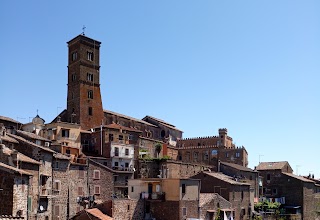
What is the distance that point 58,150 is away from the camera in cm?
5591

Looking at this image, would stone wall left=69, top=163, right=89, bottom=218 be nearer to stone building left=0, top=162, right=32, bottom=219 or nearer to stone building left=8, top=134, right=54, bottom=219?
stone building left=8, top=134, right=54, bottom=219

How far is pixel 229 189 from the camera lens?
62.3 meters

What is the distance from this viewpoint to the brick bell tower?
231ft

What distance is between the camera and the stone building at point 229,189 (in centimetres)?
6259

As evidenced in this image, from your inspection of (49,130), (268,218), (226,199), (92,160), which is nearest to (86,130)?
(49,130)

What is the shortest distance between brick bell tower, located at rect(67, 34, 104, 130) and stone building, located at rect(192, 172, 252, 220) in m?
19.8

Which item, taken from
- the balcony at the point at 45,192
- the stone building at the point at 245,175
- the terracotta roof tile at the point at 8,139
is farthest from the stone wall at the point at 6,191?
the stone building at the point at 245,175

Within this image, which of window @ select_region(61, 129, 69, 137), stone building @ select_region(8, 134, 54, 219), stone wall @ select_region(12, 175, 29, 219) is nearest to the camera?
stone wall @ select_region(12, 175, 29, 219)

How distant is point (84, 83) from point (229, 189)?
93.5 feet

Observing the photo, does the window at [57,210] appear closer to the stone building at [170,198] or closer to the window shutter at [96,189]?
the window shutter at [96,189]

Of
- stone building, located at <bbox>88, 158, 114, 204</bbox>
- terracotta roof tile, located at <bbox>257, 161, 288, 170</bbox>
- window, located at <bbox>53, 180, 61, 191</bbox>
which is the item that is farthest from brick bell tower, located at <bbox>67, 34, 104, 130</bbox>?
terracotta roof tile, located at <bbox>257, 161, 288, 170</bbox>

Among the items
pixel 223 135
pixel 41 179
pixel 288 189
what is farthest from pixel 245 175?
pixel 41 179

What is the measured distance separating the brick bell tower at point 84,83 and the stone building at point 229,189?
19790 millimetres

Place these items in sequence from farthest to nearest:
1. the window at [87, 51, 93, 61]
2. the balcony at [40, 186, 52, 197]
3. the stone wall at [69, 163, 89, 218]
→ the window at [87, 51, 93, 61] < the stone wall at [69, 163, 89, 218] < the balcony at [40, 186, 52, 197]
